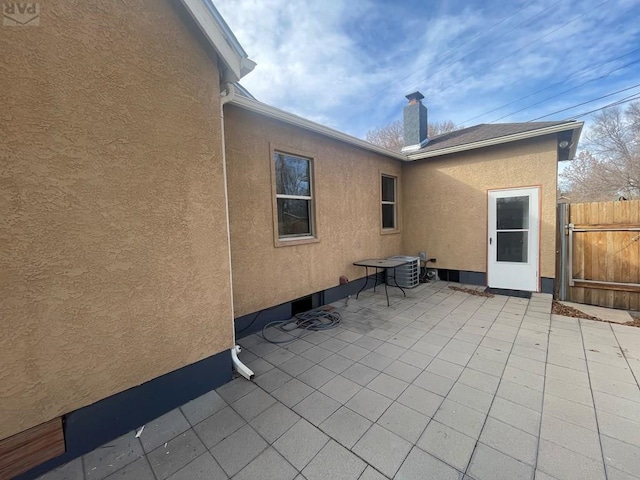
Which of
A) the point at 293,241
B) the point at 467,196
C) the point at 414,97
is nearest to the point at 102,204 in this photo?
the point at 293,241

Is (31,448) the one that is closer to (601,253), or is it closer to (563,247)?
(563,247)

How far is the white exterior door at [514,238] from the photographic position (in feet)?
17.8

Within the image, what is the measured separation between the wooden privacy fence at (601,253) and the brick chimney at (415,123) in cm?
405

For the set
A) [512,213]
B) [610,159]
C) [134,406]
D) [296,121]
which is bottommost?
[134,406]

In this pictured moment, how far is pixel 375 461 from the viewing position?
5.46 feet

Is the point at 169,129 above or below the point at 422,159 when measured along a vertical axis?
below

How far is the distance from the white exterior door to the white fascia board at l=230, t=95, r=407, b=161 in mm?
2992

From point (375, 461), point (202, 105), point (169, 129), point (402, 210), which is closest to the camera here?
point (375, 461)

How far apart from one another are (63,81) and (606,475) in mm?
4276

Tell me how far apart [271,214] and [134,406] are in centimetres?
272

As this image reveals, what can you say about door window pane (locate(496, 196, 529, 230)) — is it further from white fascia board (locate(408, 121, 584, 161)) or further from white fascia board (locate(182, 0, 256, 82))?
white fascia board (locate(182, 0, 256, 82))

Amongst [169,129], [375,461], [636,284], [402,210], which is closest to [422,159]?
[402,210]

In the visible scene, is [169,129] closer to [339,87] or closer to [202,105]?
[202,105]

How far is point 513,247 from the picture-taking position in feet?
18.7
